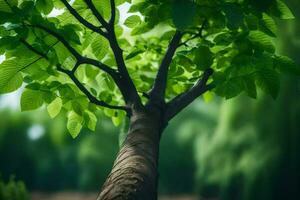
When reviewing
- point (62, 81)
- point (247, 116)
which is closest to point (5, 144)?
point (247, 116)

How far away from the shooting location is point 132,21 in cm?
243

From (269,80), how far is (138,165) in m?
0.71

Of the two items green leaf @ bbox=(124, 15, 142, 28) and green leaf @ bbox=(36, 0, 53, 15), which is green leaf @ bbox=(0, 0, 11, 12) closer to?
green leaf @ bbox=(36, 0, 53, 15)

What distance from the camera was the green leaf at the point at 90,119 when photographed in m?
2.59

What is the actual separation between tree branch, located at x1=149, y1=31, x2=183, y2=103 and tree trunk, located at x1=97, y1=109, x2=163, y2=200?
0.10 meters

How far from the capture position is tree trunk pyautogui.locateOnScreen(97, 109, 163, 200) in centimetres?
190

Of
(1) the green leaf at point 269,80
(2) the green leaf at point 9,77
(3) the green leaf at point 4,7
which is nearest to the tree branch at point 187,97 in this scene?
(1) the green leaf at point 269,80

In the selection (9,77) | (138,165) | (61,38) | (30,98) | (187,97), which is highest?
(61,38)

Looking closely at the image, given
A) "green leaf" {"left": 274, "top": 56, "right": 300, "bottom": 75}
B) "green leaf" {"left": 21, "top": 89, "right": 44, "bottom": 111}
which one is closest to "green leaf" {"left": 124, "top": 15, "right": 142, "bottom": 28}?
"green leaf" {"left": 21, "top": 89, "right": 44, "bottom": 111}

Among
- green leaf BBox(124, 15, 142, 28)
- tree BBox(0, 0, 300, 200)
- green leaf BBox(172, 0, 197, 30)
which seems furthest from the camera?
green leaf BBox(124, 15, 142, 28)

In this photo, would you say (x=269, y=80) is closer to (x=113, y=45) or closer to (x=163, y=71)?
(x=163, y=71)

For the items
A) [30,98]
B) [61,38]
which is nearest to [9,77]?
[30,98]

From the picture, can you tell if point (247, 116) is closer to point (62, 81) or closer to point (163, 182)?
point (62, 81)

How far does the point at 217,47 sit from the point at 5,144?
29.3 m
